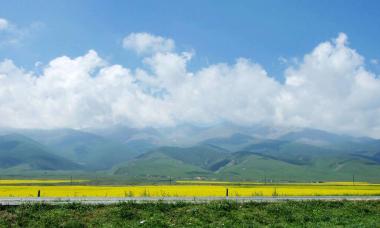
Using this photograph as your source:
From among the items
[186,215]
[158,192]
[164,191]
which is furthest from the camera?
[158,192]

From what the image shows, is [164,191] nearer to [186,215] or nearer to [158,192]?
[158,192]

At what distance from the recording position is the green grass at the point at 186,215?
115ft

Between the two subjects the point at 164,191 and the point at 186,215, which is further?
the point at 164,191

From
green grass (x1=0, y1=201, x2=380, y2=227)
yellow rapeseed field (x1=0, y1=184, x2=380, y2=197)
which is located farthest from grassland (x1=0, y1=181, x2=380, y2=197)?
green grass (x1=0, y1=201, x2=380, y2=227)

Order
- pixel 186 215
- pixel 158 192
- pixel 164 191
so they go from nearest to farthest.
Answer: pixel 186 215, pixel 164 191, pixel 158 192

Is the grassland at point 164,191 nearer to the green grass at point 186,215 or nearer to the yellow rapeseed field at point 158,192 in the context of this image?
the yellow rapeseed field at point 158,192

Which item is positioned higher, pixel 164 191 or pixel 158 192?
pixel 164 191

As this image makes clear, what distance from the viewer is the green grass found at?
34969mm

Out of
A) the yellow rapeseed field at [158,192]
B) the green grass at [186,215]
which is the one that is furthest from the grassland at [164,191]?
the green grass at [186,215]

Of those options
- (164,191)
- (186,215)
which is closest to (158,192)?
(164,191)

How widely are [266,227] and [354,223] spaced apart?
28.6 feet

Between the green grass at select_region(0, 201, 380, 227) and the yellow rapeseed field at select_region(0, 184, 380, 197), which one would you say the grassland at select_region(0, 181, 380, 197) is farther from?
the green grass at select_region(0, 201, 380, 227)

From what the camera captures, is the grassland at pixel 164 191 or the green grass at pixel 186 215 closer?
the green grass at pixel 186 215

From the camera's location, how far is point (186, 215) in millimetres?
37469
